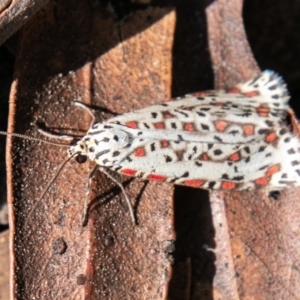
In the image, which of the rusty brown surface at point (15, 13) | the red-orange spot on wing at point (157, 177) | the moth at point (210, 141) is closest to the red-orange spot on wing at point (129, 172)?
the moth at point (210, 141)

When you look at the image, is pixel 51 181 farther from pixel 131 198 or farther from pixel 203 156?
pixel 203 156

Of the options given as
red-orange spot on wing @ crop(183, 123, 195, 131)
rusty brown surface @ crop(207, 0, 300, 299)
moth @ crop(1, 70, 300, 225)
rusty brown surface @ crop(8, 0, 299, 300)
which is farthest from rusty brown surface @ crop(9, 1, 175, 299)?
rusty brown surface @ crop(207, 0, 300, 299)

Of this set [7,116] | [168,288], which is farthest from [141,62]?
[168,288]

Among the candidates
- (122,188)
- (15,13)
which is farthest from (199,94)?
(15,13)

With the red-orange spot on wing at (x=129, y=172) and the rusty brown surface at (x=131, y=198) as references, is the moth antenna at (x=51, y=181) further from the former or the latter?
the red-orange spot on wing at (x=129, y=172)

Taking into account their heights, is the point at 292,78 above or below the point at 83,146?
above

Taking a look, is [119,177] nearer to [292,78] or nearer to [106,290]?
[106,290]
